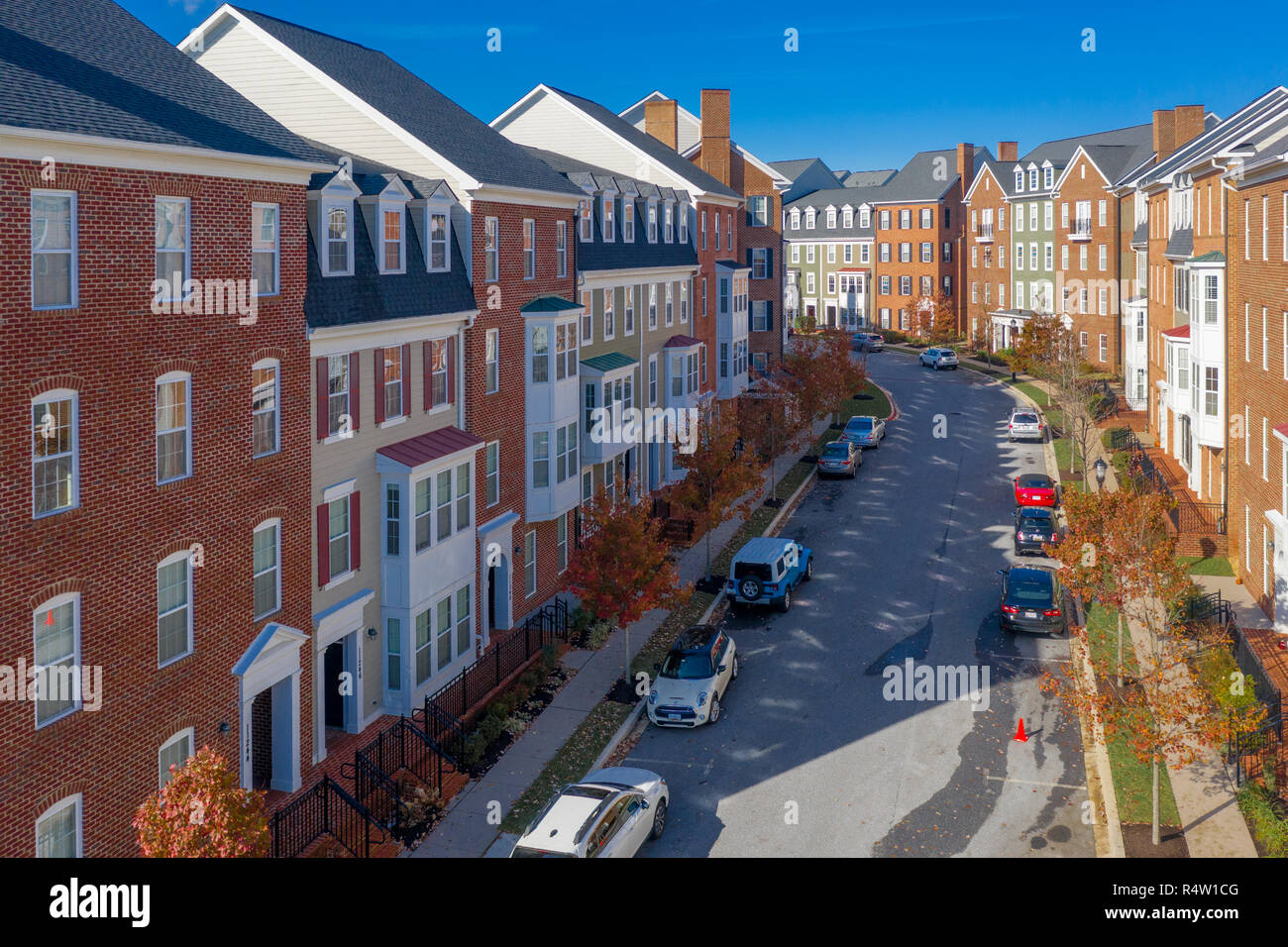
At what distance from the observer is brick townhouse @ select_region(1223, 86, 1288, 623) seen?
28125 millimetres

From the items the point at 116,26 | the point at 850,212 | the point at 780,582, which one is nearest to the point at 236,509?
the point at 116,26

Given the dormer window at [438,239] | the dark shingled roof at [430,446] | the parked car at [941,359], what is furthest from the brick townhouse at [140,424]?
the parked car at [941,359]

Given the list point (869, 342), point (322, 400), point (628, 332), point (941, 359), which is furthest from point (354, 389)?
point (869, 342)

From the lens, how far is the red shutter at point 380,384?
24281 mm

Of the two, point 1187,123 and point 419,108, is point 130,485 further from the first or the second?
point 1187,123

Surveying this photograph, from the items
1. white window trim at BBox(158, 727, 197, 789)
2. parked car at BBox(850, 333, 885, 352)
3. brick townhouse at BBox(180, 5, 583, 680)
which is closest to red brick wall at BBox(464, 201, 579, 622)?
brick townhouse at BBox(180, 5, 583, 680)

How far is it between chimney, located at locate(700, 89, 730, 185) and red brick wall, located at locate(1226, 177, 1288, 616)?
97.4 ft

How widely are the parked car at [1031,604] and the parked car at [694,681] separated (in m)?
8.22

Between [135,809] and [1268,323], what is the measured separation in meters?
29.5

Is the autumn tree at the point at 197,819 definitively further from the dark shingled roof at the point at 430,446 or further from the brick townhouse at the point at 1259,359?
the brick townhouse at the point at 1259,359

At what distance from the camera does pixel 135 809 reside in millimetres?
17359

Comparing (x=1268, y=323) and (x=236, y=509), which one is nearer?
(x=236, y=509)

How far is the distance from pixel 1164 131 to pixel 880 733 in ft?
167

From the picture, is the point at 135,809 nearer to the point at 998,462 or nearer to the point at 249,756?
the point at 249,756
